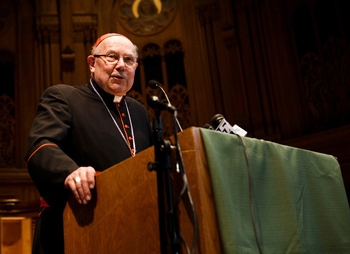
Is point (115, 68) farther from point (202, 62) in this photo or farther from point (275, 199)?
point (202, 62)

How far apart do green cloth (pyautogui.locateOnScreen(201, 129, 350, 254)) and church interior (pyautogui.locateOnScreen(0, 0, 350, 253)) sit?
397 centimetres

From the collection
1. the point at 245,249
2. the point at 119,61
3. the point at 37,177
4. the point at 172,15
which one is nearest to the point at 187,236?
the point at 245,249

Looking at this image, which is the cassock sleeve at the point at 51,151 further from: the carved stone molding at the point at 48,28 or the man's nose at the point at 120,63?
the carved stone molding at the point at 48,28

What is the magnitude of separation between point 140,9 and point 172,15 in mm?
637

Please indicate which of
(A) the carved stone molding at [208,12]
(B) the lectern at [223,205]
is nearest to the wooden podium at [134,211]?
(B) the lectern at [223,205]

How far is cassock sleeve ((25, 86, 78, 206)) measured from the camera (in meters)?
1.84

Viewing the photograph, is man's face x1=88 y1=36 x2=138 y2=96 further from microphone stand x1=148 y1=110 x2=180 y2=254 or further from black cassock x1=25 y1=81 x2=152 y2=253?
microphone stand x1=148 y1=110 x2=180 y2=254

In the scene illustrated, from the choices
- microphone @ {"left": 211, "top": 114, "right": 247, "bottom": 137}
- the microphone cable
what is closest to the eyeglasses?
microphone @ {"left": 211, "top": 114, "right": 247, "bottom": 137}

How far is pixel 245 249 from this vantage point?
147cm

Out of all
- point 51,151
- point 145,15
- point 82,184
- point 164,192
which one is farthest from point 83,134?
point 145,15

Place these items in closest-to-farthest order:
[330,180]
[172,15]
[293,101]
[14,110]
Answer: [330,180] → [293,101] → [14,110] → [172,15]

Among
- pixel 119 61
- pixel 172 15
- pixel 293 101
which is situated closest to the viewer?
pixel 119 61

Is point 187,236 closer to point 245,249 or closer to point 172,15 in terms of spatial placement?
point 245,249

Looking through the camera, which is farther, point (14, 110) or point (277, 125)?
point (14, 110)
